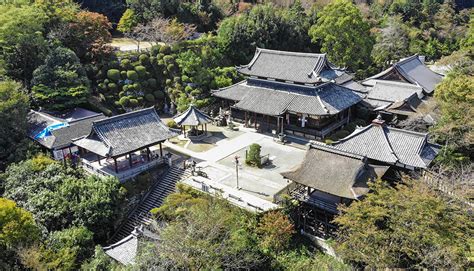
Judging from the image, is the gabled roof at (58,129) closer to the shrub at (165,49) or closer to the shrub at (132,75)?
the shrub at (132,75)

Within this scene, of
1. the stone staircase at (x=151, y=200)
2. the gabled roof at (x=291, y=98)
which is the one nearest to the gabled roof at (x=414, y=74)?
the gabled roof at (x=291, y=98)

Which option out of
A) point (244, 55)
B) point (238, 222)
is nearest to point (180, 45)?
point (244, 55)

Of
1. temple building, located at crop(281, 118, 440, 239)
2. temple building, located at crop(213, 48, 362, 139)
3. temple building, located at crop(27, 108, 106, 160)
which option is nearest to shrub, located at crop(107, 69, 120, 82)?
temple building, located at crop(27, 108, 106, 160)

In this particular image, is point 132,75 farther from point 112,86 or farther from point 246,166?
point 246,166

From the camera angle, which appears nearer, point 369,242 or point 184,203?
point 369,242

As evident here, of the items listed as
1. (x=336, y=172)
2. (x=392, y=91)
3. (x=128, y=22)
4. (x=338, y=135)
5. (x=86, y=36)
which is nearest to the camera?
(x=336, y=172)

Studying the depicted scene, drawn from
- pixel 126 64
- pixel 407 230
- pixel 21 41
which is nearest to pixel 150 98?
pixel 126 64

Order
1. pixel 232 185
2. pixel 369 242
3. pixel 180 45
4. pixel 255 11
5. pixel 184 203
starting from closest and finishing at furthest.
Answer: pixel 369 242, pixel 184 203, pixel 232 185, pixel 180 45, pixel 255 11

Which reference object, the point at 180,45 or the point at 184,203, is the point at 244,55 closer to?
the point at 180,45
